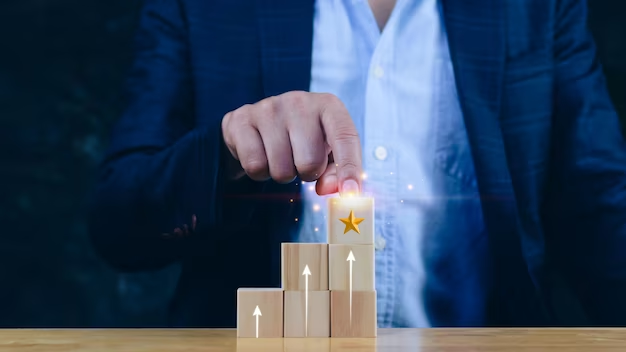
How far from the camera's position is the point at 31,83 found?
2.34 meters

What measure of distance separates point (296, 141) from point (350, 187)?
23 cm

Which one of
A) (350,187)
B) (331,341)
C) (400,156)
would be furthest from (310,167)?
(331,341)

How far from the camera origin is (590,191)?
233 centimetres

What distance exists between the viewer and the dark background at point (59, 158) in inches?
90.8

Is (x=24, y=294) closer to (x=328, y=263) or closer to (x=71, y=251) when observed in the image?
(x=71, y=251)

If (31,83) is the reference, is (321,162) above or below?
below

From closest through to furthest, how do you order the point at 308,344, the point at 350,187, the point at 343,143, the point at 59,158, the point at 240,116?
the point at 308,344
the point at 350,187
the point at 343,143
the point at 240,116
the point at 59,158

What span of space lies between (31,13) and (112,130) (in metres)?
0.44

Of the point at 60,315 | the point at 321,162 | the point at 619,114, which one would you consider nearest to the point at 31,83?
the point at 60,315

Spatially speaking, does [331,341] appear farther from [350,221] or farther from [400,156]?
[400,156]

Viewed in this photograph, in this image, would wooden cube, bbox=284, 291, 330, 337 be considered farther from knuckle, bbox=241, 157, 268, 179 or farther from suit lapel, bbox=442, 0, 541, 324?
suit lapel, bbox=442, 0, 541, 324

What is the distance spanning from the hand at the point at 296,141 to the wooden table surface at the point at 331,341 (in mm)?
444

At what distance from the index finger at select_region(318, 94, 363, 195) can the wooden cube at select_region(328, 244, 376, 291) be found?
175 millimetres

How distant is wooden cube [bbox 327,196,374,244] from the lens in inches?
73.8
